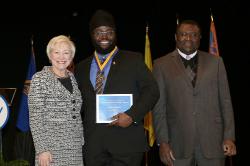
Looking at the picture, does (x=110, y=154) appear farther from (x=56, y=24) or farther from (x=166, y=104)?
(x=56, y=24)

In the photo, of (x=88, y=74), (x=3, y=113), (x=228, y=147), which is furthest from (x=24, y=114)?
(x=228, y=147)

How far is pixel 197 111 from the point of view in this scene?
12.4ft

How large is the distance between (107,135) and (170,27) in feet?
15.5

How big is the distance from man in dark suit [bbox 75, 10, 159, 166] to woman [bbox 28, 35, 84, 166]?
11 cm

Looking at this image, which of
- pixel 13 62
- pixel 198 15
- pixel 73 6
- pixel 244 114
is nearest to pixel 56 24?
pixel 73 6

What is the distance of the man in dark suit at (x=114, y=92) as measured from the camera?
343 centimetres

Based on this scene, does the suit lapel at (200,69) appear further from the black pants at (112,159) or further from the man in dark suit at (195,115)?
the black pants at (112,159)

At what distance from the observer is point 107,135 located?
3.44 meters

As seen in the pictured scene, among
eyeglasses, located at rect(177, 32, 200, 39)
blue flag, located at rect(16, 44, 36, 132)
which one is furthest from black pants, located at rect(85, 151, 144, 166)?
blue flag, located at rect(16, 44, 36, 132)

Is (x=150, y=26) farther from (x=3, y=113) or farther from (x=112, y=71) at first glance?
(x=112, y=71)

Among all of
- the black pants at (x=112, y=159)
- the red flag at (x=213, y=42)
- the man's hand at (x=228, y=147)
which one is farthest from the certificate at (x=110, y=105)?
the red flag at (x=213, y=42)

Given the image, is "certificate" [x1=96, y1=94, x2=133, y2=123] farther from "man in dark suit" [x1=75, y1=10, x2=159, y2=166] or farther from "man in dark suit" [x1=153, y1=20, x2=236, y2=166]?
"man in dark suit" [x1=153, y1=20, x2=236, y2=166]

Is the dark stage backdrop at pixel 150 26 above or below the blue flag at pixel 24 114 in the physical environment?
above

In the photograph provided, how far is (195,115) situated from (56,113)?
122 cm
